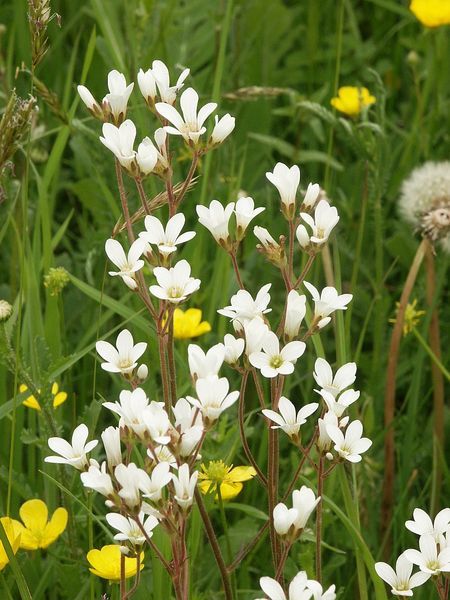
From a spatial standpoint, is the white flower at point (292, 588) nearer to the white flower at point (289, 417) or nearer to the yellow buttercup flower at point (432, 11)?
the white flower at point (289, 417)

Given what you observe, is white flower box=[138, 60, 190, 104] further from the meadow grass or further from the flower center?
the flower center

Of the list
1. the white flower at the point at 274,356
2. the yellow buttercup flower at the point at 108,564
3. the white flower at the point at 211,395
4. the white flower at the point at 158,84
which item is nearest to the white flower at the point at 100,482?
the white flower at the point at 211,395

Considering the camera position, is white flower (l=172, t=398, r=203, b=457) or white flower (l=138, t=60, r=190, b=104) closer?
white flower (l=172, t=398, r=203, b=457)

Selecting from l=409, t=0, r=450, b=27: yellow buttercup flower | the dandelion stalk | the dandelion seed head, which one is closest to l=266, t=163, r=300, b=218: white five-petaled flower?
the dandelion stalk

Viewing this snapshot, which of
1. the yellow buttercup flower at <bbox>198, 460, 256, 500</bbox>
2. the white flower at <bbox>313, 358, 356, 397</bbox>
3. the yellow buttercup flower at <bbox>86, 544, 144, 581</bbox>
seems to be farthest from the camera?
the yellow buttercup flower at <bbox>198, 460, 256, 500</bbox>

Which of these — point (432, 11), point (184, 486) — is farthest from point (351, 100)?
point (184, 486)

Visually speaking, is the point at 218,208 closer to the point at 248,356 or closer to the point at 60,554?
the point at 248,356

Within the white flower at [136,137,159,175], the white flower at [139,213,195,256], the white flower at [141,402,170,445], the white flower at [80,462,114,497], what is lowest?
the white flower at [80,462,114,497]
